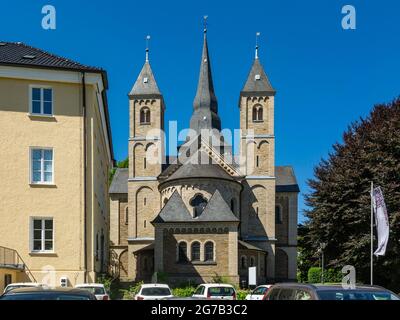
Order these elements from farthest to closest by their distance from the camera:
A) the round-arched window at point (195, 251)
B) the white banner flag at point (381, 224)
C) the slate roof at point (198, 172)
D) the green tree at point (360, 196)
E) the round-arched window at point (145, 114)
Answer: the round-arched window at point (145, 114)
the slate roof at point (198, 172)
the round-arched window at point (195, 251)
the green tree at point (360, 196)
the white banner flag at point (381, 224)

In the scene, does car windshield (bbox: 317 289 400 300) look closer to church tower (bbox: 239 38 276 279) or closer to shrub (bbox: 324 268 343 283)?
shrub (bbox: 324 268 343 283)

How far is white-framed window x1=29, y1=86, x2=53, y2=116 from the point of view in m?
26.7

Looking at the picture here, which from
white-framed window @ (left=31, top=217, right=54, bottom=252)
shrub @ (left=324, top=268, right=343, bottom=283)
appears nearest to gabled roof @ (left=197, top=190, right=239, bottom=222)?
shrub @ (left=324, top=268, right=343, bottom=283)

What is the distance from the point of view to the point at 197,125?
71.2 m

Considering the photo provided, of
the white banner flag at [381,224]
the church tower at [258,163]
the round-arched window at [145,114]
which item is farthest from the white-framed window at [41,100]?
the round-arched window at [145,114]

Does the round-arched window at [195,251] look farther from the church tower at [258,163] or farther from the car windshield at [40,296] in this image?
the car windshield at [40,296]

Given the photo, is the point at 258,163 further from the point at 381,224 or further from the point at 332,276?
the point at 381,224

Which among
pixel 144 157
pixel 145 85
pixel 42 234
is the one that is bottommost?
pixel 42 234

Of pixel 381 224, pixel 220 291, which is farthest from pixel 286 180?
pixel 220 291

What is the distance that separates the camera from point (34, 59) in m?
27.2

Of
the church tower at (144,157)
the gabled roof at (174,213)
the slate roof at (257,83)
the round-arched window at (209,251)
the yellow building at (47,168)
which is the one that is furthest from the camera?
the slate roof at (257,83)

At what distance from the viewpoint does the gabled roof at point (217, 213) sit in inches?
1768

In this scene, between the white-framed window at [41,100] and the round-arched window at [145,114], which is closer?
the white-framed window at [41,100]

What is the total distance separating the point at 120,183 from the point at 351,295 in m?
62.7
